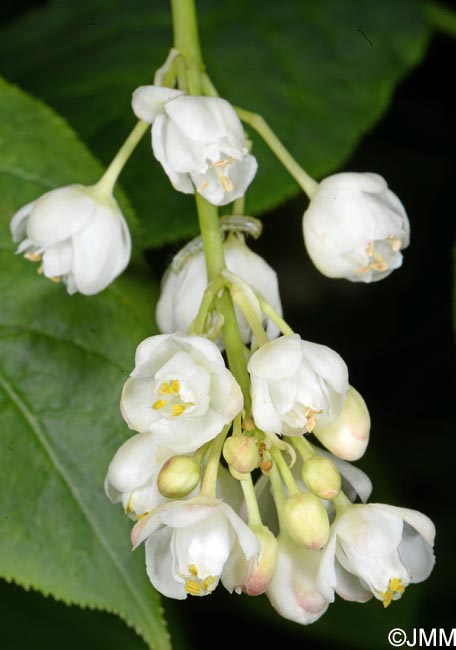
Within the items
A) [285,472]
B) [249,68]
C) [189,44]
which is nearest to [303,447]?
[285,472]

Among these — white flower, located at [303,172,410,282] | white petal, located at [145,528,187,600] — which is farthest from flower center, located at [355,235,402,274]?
white petal, located at [145,528,187,600]

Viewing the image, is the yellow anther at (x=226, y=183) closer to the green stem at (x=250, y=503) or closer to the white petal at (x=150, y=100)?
the white petal at (x=150, y=100)

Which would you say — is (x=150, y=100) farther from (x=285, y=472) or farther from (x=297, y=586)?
(x=297, y=586)

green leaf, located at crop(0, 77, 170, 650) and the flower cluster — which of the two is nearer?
the flower cluster

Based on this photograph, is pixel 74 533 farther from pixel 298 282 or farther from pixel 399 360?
pixel 399 360

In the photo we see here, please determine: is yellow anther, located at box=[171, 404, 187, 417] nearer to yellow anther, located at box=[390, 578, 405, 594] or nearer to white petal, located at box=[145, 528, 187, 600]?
white petal, located at box=[145, 528, 187, 600]

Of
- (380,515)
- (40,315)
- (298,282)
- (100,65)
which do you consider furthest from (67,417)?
(298,282)

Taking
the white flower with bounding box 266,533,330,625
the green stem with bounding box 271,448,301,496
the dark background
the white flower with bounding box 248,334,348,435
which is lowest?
the dark background
